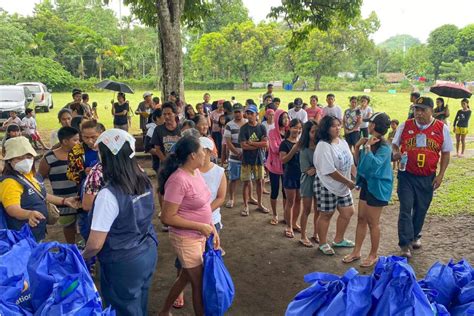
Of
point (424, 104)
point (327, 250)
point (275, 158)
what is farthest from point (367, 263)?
point (275, 158)

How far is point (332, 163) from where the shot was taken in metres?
4.66

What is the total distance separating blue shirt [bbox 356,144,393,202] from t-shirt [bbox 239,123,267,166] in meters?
2.15

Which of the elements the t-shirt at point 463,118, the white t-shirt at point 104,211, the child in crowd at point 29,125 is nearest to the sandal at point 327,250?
the white t-shirt at point 104,211

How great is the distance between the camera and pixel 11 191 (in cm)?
313

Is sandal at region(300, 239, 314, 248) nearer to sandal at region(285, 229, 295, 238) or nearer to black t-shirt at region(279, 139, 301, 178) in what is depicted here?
sandal at region(285, 229, 295, 238)

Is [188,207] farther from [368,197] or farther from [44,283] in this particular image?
[368,197]

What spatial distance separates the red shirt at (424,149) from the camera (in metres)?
4.79

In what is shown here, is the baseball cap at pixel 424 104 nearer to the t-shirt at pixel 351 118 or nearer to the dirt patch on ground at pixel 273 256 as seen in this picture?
the dirt patch on ground at pixel 273 256

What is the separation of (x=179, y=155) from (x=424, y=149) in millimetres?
3090

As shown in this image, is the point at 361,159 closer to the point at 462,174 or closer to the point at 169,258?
the point at 169,258

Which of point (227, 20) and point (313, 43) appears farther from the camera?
point (227, 20)

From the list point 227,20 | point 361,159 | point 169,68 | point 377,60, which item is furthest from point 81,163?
point 377,60

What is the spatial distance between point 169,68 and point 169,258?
6.00 metres

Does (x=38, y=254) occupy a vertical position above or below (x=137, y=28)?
below
